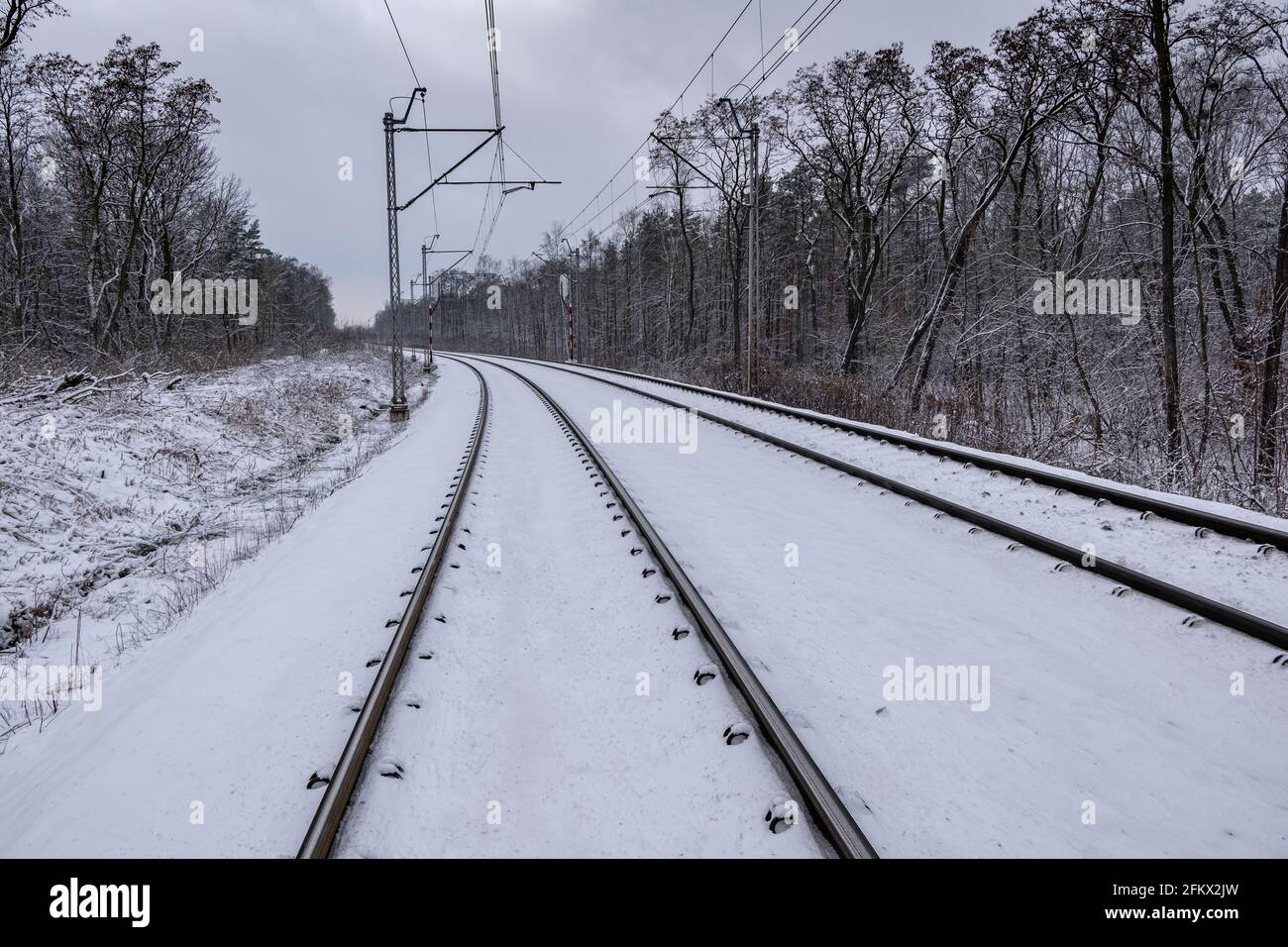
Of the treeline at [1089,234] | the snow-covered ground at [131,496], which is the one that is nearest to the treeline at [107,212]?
the snow-covered ground at [131,496]

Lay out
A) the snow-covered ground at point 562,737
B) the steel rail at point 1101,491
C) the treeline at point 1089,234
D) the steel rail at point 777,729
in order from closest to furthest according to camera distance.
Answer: the steel rail at point 777,729 < the snow-covered ground at point 562,737 < the steel rail at point 1101,491 < the treeline at point 1089,234

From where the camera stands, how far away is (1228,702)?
306 centimetres

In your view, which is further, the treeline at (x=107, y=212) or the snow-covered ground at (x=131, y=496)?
the treeline at (x=107, y=212)

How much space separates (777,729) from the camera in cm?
254

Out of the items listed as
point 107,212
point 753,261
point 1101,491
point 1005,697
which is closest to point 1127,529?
point 1101,491

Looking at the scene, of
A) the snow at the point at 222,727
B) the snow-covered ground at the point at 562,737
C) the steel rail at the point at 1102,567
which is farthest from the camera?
the steel rail at the point at 1102,567

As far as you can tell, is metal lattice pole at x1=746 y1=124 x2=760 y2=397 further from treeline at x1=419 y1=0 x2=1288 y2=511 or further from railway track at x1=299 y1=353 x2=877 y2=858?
railway track at x1=299 y1=353 x2=877 y2=858

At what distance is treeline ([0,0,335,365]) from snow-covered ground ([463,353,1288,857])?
1509 cm

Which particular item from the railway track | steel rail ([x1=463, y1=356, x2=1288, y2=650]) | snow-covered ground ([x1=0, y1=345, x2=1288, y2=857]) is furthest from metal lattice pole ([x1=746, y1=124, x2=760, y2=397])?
the railway track

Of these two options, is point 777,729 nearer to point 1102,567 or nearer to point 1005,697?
point 1005,697

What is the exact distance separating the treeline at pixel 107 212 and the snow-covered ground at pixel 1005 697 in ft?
49.5

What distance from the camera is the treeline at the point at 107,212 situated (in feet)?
60.5

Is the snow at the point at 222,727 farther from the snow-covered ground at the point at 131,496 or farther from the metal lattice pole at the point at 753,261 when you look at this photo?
the metal lattice pole at the point at 753,261
